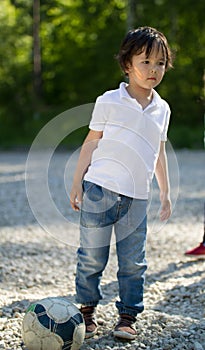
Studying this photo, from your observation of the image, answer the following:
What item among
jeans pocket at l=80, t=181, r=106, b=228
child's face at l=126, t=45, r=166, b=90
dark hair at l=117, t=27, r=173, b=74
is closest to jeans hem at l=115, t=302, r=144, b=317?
jeans pocket at l=80, t=181, r=106, b=228

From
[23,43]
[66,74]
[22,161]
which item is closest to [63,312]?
[22,161]

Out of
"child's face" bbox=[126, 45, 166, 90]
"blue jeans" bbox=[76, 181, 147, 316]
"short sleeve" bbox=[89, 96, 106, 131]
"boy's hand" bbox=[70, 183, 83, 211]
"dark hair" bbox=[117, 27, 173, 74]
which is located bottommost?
"blue jeans" bbox=[76, 181, 147, 316]

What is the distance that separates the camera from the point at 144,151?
4031mm

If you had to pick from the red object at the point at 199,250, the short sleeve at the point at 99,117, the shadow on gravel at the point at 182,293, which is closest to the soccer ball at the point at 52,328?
the short sleeve at the point at 99,117

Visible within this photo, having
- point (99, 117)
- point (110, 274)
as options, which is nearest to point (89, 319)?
point (99, 117)

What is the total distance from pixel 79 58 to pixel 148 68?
1008 inches

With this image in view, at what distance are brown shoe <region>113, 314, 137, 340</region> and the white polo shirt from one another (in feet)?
2.39

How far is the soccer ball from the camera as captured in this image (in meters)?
3.72

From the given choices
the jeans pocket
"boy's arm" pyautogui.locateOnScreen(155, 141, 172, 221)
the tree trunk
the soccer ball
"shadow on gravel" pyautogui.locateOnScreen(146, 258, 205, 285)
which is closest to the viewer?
the soccer ball

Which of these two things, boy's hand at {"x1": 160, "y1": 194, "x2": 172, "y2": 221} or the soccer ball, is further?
boy's hand at {"x1": 160, "y1": 194, "x2": 172, "y2": 221}

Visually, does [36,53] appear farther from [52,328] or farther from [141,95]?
[52,328]

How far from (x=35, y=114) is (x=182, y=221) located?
18.5 meters

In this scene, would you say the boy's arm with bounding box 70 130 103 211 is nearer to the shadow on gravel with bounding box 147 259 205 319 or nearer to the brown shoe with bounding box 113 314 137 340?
the brown shoe with bounding box 113 314 137 340

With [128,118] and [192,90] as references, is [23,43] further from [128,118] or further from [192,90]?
[128,118]
